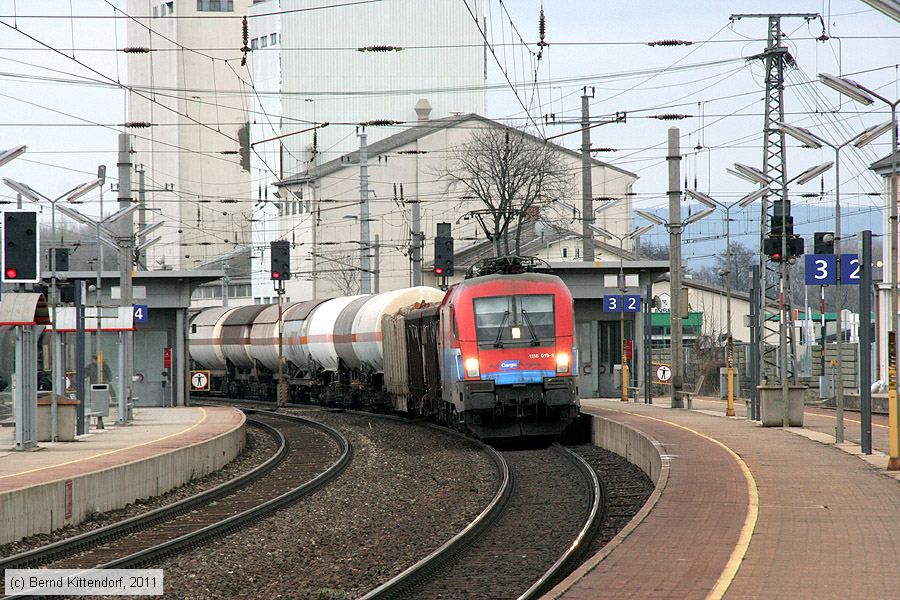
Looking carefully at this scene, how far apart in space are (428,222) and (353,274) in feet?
34.0

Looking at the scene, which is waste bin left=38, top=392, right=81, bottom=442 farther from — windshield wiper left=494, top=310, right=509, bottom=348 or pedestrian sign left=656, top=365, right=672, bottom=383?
pedestrian sign left=656, top=365, right=672, bottom=383

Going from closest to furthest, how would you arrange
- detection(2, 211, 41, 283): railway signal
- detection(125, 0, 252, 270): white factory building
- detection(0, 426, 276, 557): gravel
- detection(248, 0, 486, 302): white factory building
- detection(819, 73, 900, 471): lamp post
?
detection(0, 426, 276, 557): gravel < detection(819, 73, 900, 471): lamp post < detection(2, 211, 41, 283): railway signal < detection(248, 0, 486, 302): white factory building < detection(125, 0, 252, 270): white factory building

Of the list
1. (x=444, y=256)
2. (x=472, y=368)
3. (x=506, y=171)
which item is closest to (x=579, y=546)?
(x=472, y=368)

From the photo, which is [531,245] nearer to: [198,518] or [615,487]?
[615,487]

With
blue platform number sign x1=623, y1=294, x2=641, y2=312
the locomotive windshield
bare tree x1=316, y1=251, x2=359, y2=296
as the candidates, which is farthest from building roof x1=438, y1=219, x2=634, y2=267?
the locomotive windshield

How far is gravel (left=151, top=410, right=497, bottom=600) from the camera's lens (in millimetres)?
11953

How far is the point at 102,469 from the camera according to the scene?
17.5 meters

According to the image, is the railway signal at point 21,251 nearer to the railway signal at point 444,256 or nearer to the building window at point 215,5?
the railway signal at point 444,256

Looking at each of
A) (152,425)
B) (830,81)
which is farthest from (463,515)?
(152,425)

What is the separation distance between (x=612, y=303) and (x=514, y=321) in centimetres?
1727

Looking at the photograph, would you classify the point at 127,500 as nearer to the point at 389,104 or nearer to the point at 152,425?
the point at 152,425

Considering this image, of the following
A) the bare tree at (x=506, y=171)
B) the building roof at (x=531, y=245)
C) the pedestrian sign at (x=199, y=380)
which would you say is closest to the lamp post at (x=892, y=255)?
the pedestrian sign at (x=199, y=380)

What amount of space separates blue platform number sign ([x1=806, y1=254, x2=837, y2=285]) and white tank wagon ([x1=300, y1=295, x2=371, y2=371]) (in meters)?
17.5

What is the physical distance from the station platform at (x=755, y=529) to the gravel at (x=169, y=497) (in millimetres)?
6800
